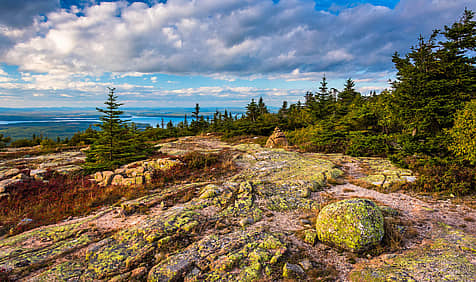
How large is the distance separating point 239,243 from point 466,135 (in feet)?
43.8

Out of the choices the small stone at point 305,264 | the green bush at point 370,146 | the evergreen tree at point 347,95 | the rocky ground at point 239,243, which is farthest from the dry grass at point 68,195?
the evergreen tree at point 347,95

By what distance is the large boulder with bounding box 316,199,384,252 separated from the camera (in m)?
5.58

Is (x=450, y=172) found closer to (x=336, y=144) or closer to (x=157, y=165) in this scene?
(x=336, y=144)

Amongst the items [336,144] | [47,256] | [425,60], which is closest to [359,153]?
[336,144]

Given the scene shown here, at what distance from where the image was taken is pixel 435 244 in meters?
5.45

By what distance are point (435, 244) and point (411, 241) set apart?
20.8 inches

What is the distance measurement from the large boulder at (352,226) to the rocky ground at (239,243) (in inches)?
9.7

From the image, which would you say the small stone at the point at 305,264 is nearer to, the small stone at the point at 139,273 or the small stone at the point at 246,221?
the small stone at the point at 246,221

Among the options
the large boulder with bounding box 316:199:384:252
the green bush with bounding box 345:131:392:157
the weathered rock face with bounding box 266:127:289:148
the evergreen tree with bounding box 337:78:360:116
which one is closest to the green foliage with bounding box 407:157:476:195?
the green bush with bounding box 345:131:392:157

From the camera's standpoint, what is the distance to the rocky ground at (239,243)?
4.73 m

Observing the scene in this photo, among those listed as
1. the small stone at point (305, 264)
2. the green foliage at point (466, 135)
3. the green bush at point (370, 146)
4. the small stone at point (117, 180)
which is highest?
the green foliage at point (466, 135)

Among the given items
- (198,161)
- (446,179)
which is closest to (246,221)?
(198,161)

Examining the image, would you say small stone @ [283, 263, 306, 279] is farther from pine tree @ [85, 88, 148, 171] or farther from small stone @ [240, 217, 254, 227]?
pine tree @ [85, 88, 148, 171]

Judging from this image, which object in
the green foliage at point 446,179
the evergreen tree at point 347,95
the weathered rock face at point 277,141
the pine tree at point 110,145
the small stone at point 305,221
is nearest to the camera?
the small stone at point 305,221
